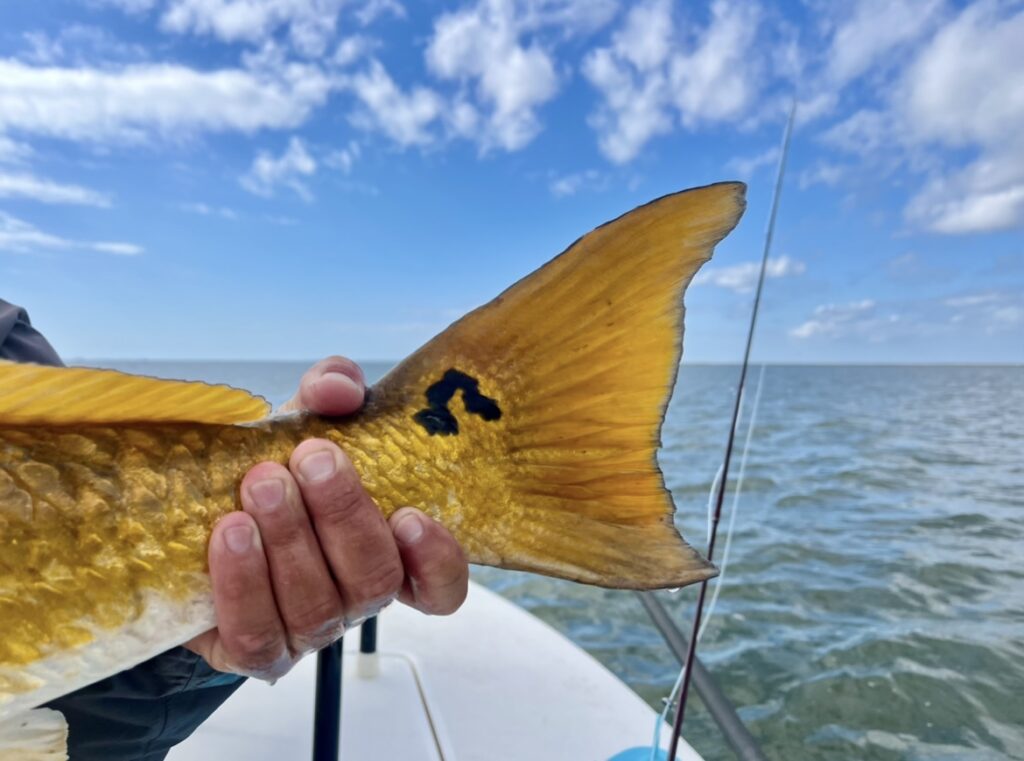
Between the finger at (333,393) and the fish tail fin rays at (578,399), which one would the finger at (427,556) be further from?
the finger at (333,393)

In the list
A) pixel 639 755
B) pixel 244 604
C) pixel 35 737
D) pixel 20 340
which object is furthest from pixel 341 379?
pixel 639 755

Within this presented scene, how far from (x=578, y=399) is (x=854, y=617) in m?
5.60

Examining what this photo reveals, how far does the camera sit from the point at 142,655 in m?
1.16

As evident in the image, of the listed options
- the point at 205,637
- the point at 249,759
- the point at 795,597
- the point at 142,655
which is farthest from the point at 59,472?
the point at 795,597

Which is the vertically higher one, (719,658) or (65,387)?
(65,387)

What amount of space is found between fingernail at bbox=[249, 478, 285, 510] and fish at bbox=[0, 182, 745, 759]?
0.15ft

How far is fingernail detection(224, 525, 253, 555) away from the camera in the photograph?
1.18 metres

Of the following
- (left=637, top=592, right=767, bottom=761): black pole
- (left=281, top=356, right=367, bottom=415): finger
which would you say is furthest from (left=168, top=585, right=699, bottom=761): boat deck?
(left=281, top=356, right=367, bottom=415): finger

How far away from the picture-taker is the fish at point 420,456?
1127 millimetres

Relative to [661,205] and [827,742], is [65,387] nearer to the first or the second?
[661,205]

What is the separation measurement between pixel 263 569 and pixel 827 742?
158 inches

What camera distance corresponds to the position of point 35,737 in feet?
3.99

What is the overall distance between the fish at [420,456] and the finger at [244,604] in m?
0.03

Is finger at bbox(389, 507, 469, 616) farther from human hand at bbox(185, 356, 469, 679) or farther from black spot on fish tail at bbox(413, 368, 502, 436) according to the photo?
black spot on fish tail at bbox(413, 368, 502, 436)
